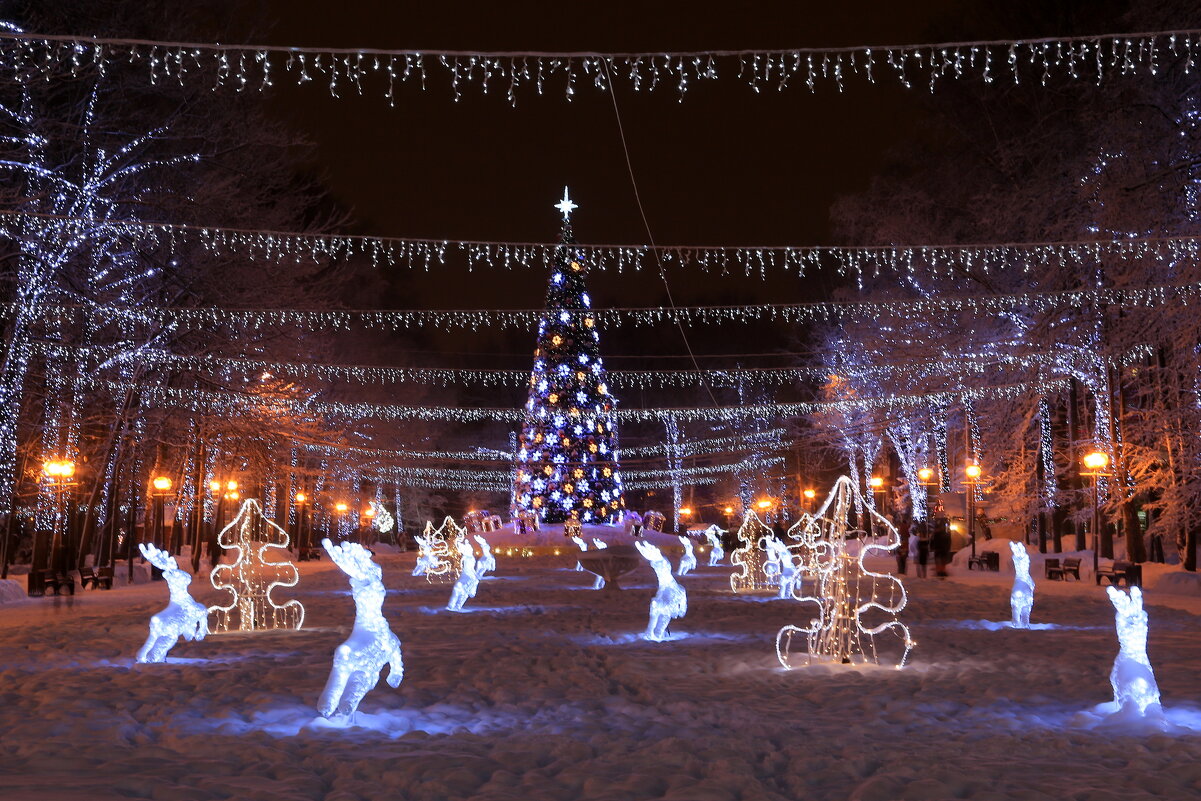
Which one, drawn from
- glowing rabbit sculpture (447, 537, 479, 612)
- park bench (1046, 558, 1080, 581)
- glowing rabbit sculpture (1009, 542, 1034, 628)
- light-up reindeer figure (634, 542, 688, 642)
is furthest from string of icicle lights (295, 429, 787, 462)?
light-up reindeer figure (634, 542, 688, 642)

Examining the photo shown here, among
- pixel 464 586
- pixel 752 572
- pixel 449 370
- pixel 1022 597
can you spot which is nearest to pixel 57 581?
pixel 464 586

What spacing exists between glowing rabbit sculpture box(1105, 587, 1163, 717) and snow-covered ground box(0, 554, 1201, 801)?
11.0 inches

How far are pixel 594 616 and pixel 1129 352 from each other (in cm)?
1246

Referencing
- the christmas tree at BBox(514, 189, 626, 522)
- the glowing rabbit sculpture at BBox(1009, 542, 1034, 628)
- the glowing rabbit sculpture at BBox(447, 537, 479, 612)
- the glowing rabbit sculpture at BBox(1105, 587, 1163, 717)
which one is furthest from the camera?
the christmas tree at BBox(514, 189, 626, 522)

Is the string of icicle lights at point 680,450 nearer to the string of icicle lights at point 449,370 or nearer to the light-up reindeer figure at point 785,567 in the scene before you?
the string of icicle lights at point 449,370

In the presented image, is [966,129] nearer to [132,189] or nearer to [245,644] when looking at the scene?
[132,189]

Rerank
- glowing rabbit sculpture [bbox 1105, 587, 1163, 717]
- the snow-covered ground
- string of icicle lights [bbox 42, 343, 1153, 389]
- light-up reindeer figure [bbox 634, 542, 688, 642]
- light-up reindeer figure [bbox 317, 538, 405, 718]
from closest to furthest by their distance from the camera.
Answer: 1. the snow-covered ground
2. light-up reindeer figure [bbox 317, 538, 405, 718]
3. glowing rabbit sculpture [bbox 1105, 587, 1163, 717]
4. light-up reindeer figure [bbox 634, 542, 688, 642]
5. string of icicle lights [bbox 42, 343, 1153, 389]

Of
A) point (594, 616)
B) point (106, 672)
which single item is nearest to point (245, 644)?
point (106, 672)

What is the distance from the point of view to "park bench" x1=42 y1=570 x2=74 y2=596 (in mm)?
21656

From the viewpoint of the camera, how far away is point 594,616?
16.8m

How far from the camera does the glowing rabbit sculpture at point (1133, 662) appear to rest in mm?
7984

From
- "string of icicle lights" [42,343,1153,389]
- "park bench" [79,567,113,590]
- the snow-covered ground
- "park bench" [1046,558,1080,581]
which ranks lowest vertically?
the snow-covered ground

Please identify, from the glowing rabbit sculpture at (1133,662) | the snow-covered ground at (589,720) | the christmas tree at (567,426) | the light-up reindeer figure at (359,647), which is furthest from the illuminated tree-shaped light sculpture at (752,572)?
the christmas tree at (567,426)

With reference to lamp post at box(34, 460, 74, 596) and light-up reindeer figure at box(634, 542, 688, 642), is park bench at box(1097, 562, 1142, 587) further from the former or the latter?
lamp post at box(34, 460, 74, 596)
